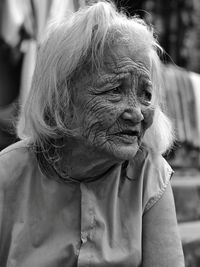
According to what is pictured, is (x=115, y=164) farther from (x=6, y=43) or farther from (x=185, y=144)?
(x=185, y=144)

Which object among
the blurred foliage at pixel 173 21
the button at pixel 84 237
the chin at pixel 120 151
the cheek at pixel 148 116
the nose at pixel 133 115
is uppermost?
the nose at pixel 133 115

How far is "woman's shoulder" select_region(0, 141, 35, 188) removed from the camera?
79.1 inches

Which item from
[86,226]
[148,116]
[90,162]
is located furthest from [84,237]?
[148,116]

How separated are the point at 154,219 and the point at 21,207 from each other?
20.7 inches

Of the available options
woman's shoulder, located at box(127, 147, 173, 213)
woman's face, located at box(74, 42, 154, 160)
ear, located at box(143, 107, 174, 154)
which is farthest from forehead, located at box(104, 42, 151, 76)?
woman's shoulder, located at box(127, 147, 173, 213)

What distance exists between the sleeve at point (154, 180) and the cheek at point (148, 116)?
0.23 meters

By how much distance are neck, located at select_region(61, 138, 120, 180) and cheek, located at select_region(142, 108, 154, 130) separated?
182mm

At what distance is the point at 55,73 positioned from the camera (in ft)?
6.32

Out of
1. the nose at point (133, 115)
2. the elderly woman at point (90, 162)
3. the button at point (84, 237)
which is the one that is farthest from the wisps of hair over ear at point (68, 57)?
the button at point (84, 237)

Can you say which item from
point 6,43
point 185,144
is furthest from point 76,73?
point 185,144

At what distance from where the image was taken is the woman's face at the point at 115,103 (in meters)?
1.88

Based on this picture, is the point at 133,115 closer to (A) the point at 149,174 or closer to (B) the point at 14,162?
(A) the point at 149,174

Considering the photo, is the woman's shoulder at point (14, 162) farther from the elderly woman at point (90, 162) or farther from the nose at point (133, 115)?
the nose at point (133, 115)

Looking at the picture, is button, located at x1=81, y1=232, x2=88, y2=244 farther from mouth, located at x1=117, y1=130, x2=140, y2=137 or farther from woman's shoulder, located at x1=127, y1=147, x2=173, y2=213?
mouth, located at x1=117, y1=130, x2=140, y2=137
